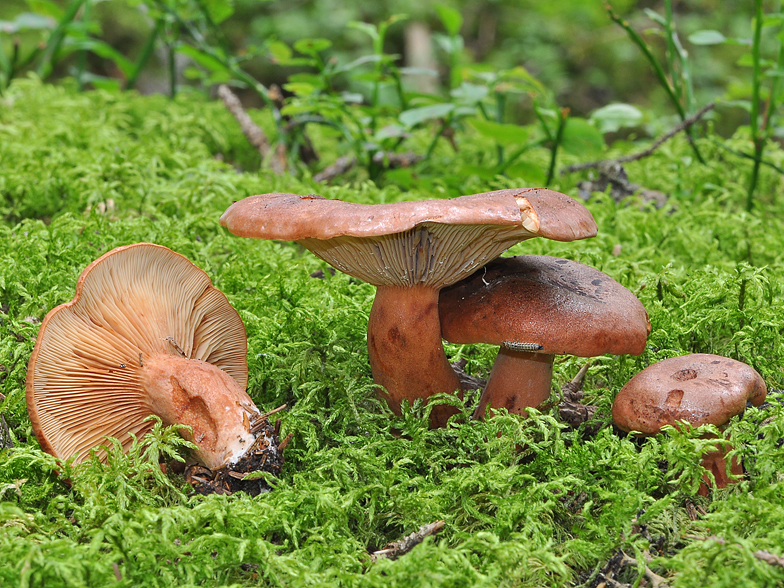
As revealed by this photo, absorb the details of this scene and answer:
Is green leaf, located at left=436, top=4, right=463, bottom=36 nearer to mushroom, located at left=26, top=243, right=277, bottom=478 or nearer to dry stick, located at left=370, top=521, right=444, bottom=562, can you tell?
mushroom, located at left=26, top=243, right=277, bottom=478

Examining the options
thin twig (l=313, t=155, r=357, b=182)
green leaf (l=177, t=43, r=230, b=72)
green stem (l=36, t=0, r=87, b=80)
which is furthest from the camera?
green stem (l=36, t=0, r=87, b=80)

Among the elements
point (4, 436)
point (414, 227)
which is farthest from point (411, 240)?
point (4, 436)

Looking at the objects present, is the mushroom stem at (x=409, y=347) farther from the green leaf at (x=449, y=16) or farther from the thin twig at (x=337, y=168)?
the green leaf at (x=449, y=16)

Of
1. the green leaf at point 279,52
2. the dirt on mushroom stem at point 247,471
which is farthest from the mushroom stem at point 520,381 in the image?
the green leaf at point 279,52

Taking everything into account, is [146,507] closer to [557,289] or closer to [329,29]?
[557,289]

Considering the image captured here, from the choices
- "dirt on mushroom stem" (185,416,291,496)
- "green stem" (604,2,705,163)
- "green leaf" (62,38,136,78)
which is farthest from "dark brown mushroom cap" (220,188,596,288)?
"green leaf" (62,38,136,78)

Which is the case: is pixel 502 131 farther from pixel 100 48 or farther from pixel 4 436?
pixel 100 48
